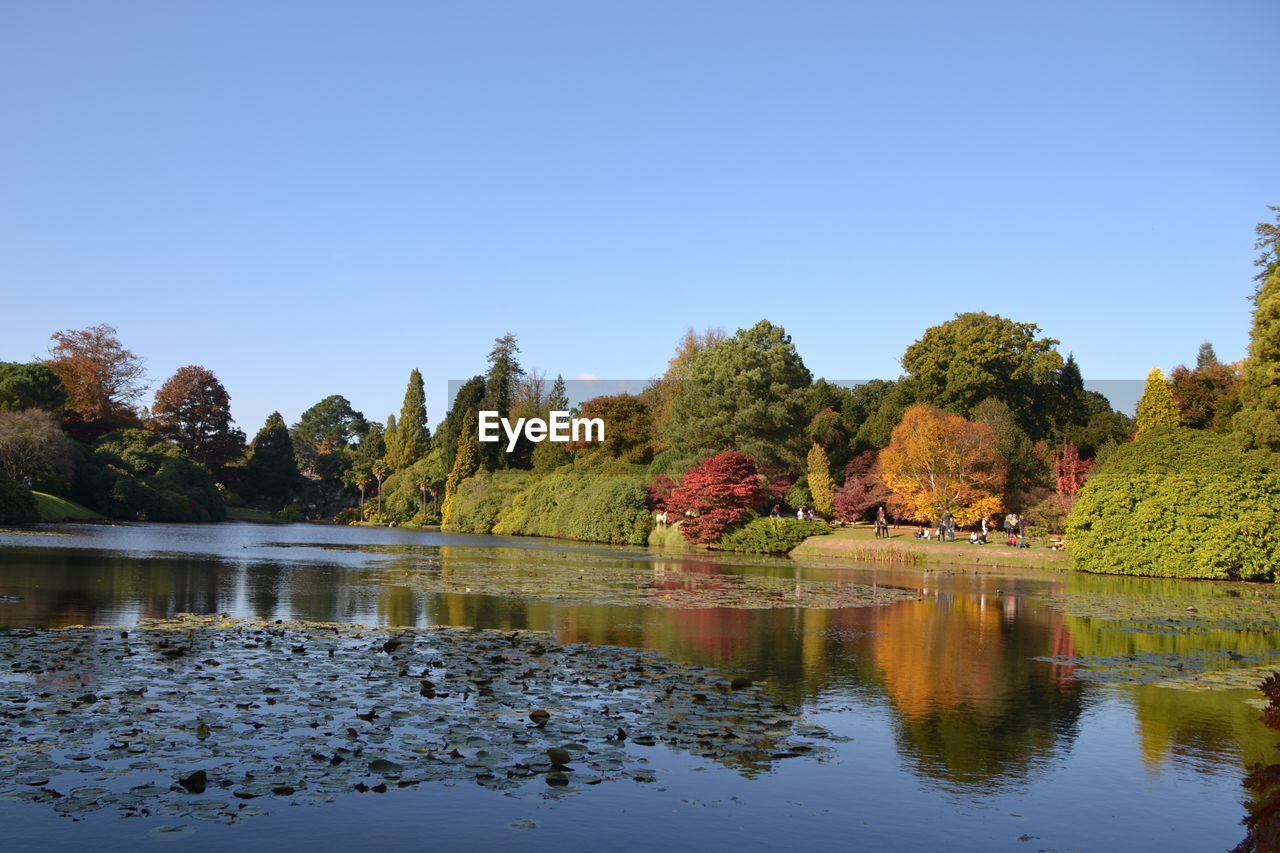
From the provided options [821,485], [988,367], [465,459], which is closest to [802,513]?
[821,485]

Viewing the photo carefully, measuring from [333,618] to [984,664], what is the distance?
10.8 m

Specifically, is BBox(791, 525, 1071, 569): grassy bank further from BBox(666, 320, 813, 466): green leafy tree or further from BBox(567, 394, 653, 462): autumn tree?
BBox(567, 394, 653, 462): autumn tree

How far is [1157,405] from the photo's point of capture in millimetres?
52656

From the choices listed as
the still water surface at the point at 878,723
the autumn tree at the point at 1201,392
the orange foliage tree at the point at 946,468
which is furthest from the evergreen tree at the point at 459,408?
the still water surface at the point at 878,723

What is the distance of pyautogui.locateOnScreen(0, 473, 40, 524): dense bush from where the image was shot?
5003cm

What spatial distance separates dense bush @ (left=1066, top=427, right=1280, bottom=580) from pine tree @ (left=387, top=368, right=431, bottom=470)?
3046 inches

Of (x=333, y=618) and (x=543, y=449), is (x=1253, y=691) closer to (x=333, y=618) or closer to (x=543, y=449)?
(x=333, y=618)

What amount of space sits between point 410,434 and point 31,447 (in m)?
47.6

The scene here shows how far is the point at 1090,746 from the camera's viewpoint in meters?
9.59

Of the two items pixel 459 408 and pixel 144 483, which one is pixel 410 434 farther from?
pixel 144 483

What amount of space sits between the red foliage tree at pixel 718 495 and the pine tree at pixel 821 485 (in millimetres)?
5781

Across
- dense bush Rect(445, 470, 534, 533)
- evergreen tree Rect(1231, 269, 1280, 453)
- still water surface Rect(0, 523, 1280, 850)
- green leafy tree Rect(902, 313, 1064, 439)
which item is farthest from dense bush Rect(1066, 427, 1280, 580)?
dense bush Rect(445, 470, 534, 533)

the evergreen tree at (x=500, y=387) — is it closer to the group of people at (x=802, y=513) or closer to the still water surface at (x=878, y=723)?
the group of people at (x=802, y=513)

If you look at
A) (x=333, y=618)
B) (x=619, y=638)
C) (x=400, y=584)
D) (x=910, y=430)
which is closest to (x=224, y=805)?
(x=619, y=638)
